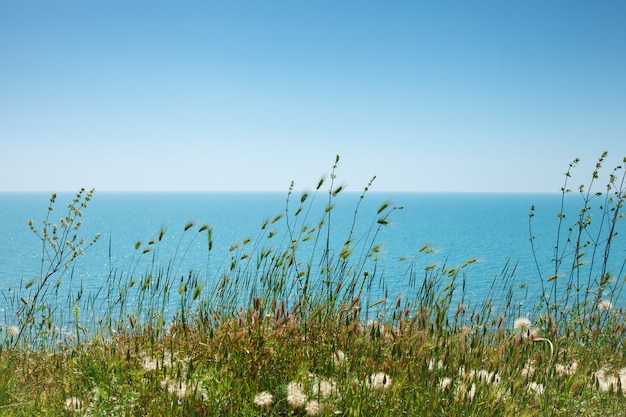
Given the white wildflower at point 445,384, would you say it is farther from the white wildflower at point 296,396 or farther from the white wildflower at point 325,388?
the white wildflower at point 296,396

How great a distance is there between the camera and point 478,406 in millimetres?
2689

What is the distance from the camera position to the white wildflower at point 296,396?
2.32 m

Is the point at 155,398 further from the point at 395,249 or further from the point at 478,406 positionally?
the point at 395,249

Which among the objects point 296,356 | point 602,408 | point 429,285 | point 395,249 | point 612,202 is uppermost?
point 612,202

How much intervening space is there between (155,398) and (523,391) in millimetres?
1963

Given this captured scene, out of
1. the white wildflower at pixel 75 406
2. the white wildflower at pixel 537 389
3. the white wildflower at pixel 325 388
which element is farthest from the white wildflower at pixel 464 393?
the white wildflower at pixel 75 406

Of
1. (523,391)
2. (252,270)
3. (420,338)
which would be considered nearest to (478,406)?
(523,391)

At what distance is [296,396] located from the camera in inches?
92.6

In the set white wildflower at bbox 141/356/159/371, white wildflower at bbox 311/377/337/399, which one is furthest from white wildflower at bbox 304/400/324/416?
white wildflower at bbox 141/356/159/371

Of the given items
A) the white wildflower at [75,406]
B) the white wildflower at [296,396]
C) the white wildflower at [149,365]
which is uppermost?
the white wildflower at [296,396]

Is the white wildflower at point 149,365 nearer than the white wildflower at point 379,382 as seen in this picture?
No

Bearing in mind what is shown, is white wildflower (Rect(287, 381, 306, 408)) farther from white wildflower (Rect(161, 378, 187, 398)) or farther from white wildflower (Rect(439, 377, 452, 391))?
white wildflower (Rect(439, 377, 452, 391))

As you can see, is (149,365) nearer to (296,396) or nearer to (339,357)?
(296,396)

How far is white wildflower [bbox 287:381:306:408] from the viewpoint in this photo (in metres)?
2.32
